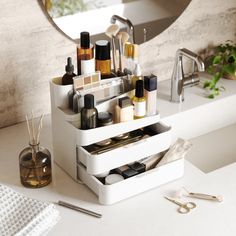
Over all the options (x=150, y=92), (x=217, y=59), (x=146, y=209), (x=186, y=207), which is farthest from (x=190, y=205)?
(x=217, y=59)

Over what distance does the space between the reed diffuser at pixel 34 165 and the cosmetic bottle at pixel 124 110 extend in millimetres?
212

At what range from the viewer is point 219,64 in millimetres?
2271

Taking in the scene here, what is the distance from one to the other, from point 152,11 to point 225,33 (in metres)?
0.37

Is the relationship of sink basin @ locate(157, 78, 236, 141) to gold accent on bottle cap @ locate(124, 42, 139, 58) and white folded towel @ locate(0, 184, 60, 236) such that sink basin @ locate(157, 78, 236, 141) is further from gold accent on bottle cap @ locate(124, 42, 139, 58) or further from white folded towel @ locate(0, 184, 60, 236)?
white folded towel @ locate(0, 184, 60, 236)

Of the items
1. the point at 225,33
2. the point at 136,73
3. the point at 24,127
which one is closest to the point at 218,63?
the point at 225,33

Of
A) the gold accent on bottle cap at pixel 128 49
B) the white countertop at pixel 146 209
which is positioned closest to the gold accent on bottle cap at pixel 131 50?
the gold accent on bottle cap at pixel 128 49

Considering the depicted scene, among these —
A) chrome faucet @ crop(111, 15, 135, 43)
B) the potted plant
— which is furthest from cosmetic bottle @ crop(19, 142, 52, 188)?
the potted plant

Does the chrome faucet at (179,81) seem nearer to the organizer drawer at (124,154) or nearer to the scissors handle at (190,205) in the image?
the organizer drawer at (124,154)

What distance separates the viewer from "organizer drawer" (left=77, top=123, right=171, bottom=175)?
1.56 meters

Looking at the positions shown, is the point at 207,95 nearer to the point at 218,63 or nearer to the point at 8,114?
the point at 218,63

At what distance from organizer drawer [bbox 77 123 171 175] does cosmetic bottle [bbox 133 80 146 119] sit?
7 centimetres

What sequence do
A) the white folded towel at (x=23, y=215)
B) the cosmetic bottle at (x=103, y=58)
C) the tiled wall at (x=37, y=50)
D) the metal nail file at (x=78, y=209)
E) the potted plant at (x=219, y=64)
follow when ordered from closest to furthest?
the white folded towel at (x=23, y=215) → the metal nail file at (x=78, y=209) → the cosmetic bottle at (x=103, y=58) → the tiled wall at (x=37, y=50) → the potted plant at (x=219, y=64)

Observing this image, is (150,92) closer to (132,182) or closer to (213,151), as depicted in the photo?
(132,182)

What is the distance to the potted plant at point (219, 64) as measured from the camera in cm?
215
